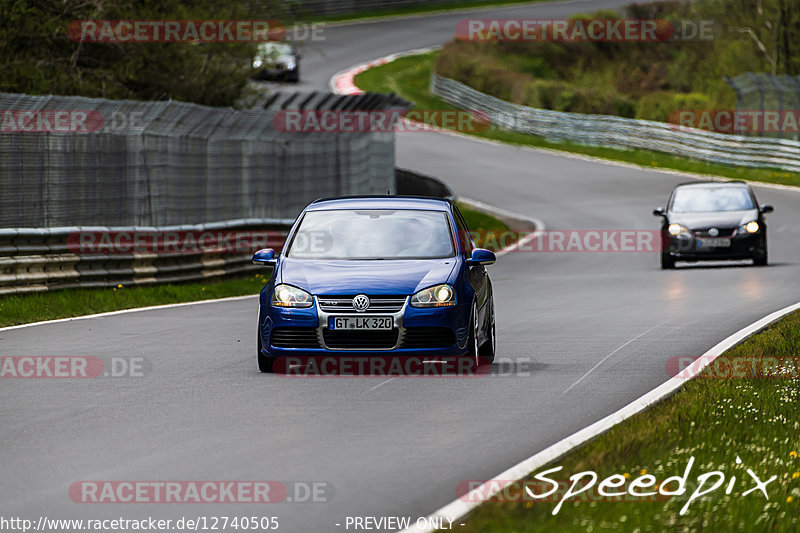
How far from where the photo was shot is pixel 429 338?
11.5 metres

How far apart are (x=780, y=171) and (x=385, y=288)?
34210 mm

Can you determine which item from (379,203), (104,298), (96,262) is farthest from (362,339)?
(96,262)

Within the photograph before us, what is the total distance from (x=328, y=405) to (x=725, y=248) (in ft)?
50.3

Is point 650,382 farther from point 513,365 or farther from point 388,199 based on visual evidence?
point 388,199

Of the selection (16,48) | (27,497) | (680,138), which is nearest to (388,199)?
(27,497)

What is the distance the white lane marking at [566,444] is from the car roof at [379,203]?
279 cm

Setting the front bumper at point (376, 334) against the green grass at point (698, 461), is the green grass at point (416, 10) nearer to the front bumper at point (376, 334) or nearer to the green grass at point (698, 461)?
the front bumper at point (376, 334)

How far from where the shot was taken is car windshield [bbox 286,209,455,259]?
12359 millimetres

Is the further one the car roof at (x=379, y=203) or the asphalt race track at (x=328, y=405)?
the car roof at (x=379, y=203)

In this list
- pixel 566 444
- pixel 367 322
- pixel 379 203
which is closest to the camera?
pixel 566 444

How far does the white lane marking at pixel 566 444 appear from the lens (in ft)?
21.6

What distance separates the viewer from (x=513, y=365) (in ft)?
40.9

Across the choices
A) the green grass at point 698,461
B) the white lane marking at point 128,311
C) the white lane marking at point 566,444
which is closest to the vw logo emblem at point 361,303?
the white lane marking at point 566,444

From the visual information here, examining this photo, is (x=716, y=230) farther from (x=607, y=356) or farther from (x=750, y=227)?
(x=607, y=356)
